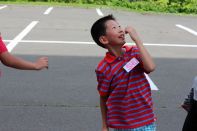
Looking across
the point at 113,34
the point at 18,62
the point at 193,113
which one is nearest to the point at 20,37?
the point at 18,62

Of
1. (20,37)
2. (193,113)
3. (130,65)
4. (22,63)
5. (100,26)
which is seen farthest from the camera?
(20,37)

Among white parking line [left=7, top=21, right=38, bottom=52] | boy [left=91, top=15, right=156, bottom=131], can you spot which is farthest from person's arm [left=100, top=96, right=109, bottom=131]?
white parking line [left=7, top=21, right=38, bottom=52]

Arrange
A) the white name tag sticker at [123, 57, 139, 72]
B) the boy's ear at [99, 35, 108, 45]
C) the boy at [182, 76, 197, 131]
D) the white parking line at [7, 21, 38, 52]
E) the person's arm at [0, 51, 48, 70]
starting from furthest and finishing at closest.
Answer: the white parking line at [7, 21, 38, 52], the boy at [182, 76, 197, 131], the person's arm at [0, 51, 48, 70], the boy's ear at [99, 35, 108, 45], the white name tag sticker at [123, 57, 139, 72]

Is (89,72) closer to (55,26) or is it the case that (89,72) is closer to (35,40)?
(35,40)

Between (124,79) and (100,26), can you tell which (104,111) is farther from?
(100,26)

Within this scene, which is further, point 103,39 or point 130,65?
point 103,39

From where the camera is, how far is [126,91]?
10.5 feet

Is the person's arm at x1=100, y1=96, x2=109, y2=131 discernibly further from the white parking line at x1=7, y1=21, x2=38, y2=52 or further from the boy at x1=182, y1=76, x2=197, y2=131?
the white parking line at x1=7, y1=21, x2=38, y2=52

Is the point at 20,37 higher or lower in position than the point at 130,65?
lower

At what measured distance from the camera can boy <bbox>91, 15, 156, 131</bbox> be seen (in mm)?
3186

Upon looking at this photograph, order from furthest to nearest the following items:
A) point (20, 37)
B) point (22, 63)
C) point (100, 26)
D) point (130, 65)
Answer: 1. point (20, 37)
2. point (22, 63)
3. point (100, 26)
4. point (130, 65)

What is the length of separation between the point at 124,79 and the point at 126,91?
0.27ft

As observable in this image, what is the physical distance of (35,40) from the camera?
40.7 ft

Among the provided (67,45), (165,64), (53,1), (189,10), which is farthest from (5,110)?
(53,1)
